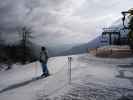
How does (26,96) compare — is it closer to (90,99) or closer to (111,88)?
(90,99)

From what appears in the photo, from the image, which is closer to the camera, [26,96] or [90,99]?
[90,99]

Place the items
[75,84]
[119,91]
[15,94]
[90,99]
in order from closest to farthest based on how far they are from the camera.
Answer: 1. [90,99]
2. [119,91]
3. [15,94]
4. [75,84]

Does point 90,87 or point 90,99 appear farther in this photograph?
point 90,87

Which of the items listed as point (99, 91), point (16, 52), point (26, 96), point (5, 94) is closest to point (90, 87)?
point (99, 91)

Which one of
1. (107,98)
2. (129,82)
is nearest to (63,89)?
(107,98)

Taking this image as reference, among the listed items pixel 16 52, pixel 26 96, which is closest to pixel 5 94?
pixel 26 96

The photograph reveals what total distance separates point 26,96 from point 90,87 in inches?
106

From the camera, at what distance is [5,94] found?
24.1 feet

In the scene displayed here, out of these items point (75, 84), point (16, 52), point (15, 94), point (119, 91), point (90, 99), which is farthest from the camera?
point (16, 52)

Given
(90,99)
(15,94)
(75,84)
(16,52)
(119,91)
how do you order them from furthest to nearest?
(16,52) < (75,84) < (15,94) < (119,91) < (90,99)

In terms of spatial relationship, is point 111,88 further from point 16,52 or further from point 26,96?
point 16,52

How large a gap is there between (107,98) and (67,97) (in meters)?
1.43

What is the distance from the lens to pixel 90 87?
283 inches

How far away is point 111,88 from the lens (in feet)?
22.9
